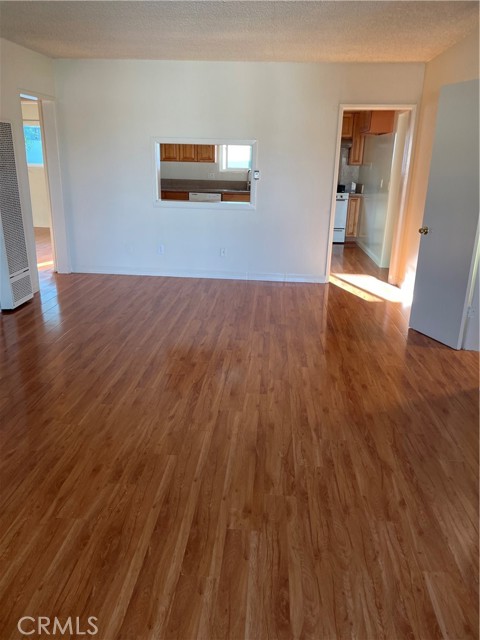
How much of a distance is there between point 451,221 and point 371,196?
419 cm

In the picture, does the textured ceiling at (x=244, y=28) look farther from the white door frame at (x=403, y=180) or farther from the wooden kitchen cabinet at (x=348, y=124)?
the wooden kitchen cabinet at (x=348, y=124)

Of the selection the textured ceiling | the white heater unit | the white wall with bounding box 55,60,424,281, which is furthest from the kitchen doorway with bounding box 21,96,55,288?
the textured ceiling

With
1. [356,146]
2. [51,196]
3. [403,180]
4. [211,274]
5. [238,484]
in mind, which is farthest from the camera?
[356,146]

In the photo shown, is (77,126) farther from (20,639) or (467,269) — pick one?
(20,639)

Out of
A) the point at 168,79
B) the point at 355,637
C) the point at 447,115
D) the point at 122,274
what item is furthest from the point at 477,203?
the point at 122,274

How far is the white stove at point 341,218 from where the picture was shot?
8.40m

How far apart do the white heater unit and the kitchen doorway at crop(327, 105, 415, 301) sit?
3.63 meters

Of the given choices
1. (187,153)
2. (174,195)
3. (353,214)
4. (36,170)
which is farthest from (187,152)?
(36,170)

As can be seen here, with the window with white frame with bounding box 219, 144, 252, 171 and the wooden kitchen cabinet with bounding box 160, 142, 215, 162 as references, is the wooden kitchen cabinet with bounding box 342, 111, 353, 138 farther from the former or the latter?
the wooden kitchen cabinet with bounding box 160, 142, 215, 162

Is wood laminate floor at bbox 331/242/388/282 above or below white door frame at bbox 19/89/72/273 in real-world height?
below

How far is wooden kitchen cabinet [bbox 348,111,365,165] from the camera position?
8315 mm

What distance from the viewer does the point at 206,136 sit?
5.58 meters

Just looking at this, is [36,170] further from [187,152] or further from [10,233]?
[10,233]

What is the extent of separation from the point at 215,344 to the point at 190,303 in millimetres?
1223
